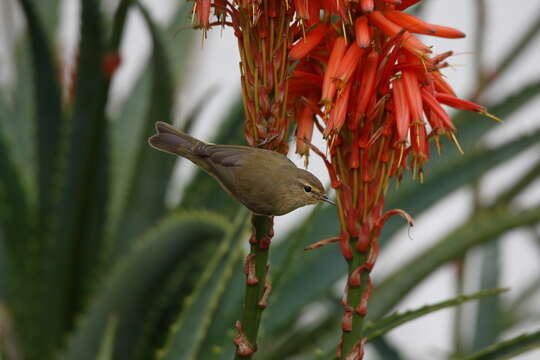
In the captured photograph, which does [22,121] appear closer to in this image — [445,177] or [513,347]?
[445,177]

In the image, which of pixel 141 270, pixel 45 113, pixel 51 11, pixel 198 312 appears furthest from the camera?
pixel 51 11

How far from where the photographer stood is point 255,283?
54 centimetres

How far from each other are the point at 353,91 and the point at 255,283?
0.53ft

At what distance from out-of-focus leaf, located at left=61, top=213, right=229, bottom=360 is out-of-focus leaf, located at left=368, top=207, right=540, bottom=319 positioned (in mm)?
282

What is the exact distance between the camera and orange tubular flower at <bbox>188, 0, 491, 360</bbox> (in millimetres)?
541

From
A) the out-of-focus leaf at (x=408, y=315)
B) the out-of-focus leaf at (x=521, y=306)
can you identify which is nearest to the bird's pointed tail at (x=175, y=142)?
the out-of-focus leaf at (x=408, y=315)

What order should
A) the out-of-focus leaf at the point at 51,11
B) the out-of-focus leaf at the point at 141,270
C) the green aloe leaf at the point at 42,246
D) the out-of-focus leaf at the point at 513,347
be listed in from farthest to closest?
the out-of-focus leaf at the point at 51,11 → the green aloe leaf at the point at 42,246 → the out-of-focus leaf at the point at 141,270 → the out-of-focus leaf at the point at 513,347

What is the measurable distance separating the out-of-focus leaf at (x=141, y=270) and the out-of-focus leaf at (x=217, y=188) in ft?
1.05

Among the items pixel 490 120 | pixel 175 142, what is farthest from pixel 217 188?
pixel 175 142

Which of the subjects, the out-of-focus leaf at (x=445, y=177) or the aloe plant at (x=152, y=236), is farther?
the out-of-focus leaf at (x=445, y=177)

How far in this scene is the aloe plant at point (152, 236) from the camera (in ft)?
3.34

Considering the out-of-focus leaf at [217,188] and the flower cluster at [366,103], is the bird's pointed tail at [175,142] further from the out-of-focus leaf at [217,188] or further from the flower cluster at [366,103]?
the out-of-focus leaf at [217,188]

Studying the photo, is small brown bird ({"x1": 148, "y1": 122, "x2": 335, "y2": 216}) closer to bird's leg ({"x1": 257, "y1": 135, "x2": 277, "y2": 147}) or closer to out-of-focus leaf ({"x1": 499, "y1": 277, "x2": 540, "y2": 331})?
bird's leg ({"x1": 257, "y1": 135, "x2": 277, "y2": 147})

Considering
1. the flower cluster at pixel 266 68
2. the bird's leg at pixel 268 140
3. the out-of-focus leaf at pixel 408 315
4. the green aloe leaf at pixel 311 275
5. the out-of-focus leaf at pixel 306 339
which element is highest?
the flower cluster at pixel 266 68
